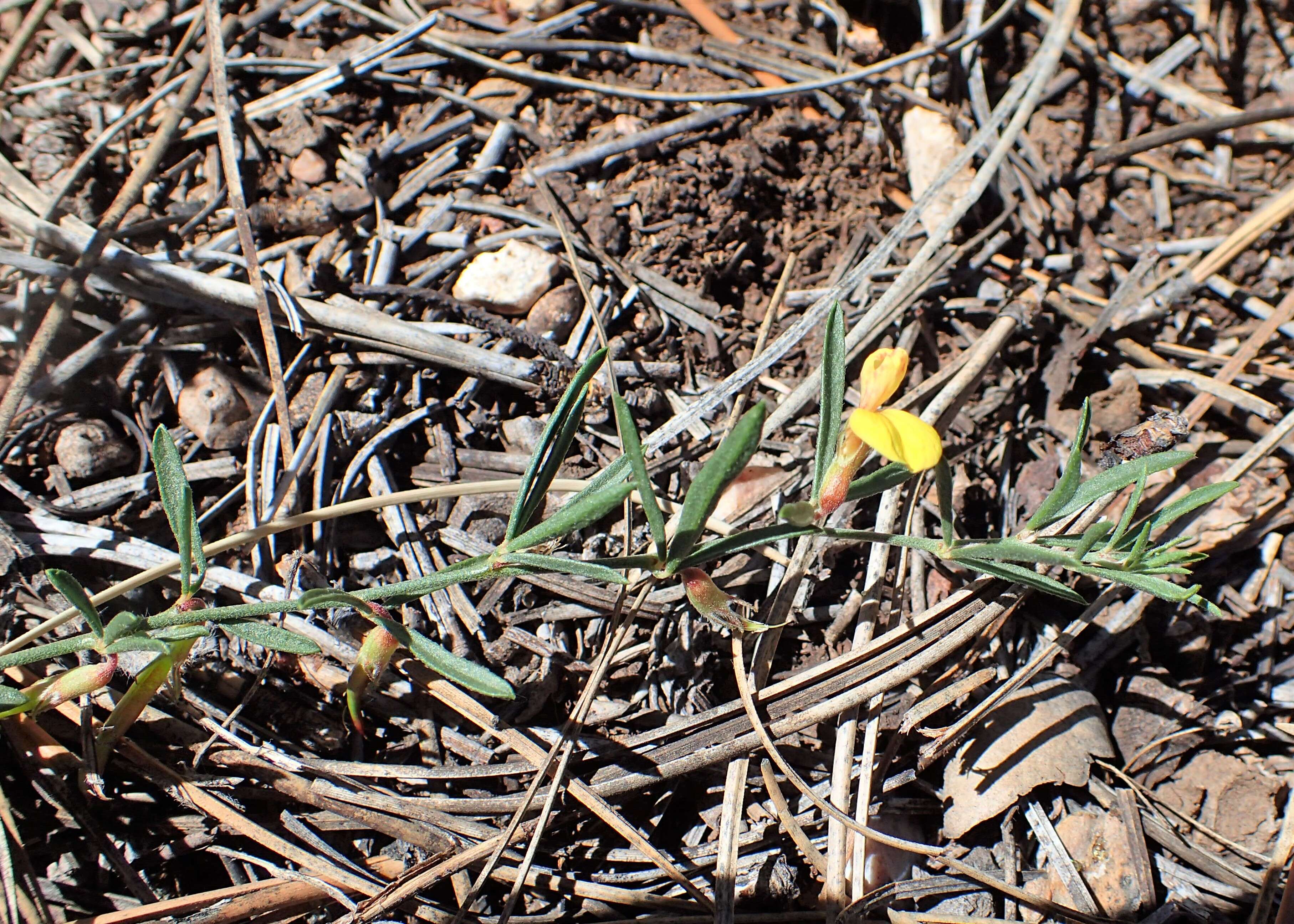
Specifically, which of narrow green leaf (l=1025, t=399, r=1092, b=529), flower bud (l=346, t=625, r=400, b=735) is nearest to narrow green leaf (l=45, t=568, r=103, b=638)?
flower bud (l=346, t=625, r=400, b=735)

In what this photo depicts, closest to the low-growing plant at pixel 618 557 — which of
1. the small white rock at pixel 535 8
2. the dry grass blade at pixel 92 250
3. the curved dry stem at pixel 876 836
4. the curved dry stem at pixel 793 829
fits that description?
the curved dry stem at pixel 876 836

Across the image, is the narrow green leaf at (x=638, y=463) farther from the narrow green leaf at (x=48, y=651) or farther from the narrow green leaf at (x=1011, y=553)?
the narrow green leaf at (x=48, y=651)

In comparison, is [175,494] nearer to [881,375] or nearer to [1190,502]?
[881,375]

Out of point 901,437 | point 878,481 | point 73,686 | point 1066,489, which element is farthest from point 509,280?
point 1066,489

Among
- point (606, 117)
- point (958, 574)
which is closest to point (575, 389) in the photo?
point (958, 574)

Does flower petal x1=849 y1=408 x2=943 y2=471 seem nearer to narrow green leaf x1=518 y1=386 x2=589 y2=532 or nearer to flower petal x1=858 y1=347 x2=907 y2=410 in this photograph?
flower petal x1=858 y1=347 x2=907 y2=410
